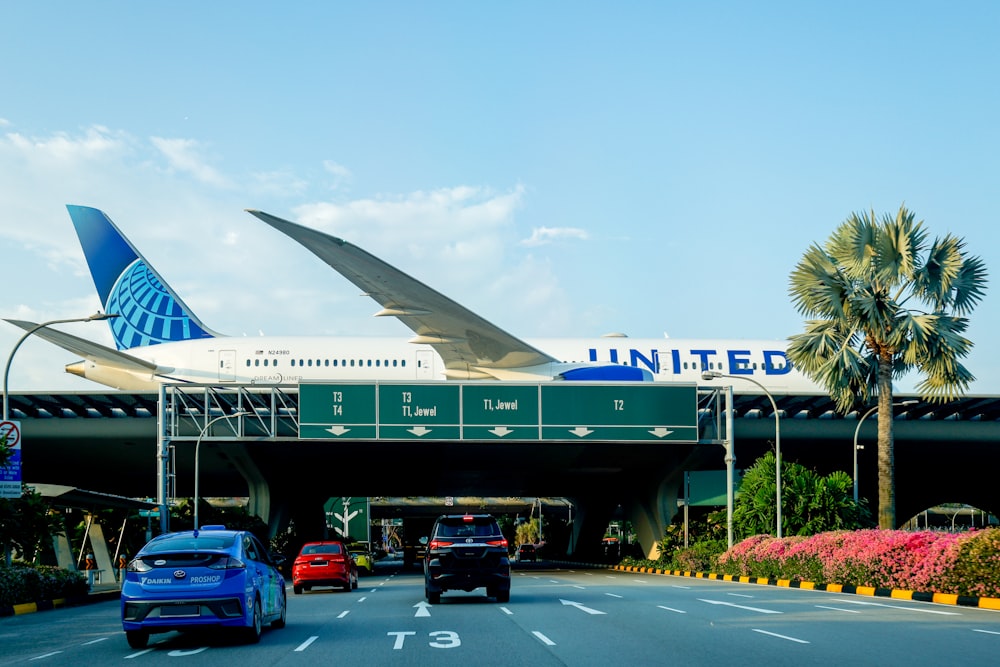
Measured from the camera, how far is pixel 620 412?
138ft

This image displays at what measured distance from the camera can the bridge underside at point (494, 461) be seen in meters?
48.8

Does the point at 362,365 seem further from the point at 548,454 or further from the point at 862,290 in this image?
the point at 862,290

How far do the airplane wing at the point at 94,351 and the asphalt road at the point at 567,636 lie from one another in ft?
60.2

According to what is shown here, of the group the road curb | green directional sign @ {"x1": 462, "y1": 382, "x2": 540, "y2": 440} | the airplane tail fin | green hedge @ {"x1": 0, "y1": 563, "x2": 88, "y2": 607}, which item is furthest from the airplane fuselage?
green hedge @ {"x1": 0, "y1": 563, "x2": 88, "y2": 607}

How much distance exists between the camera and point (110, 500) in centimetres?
3591

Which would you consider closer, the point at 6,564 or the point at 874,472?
the point at 6,564

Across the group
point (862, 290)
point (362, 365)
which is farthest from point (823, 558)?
point (362, 365)

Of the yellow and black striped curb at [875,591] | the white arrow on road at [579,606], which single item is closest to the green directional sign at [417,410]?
the yellow and black striped curb at [875,591]

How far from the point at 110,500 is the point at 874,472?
44011 millimetres

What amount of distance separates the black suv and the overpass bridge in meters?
19.8

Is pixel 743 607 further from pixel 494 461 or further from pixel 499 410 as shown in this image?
pixel 494 461

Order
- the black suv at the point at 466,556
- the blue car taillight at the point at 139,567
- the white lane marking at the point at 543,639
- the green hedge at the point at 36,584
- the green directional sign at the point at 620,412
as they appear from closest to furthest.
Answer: the white lane marking at the point at 543,639 → the blue car taillight at the point at 139,567 → the black suv at the point at 466,556 → the green hedge at the point at 36,584 → the green directional sign at the point at 620,412

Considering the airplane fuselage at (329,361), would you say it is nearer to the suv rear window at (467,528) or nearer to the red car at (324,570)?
the red car at (324,570)

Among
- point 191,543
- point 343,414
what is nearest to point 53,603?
point 191,543
